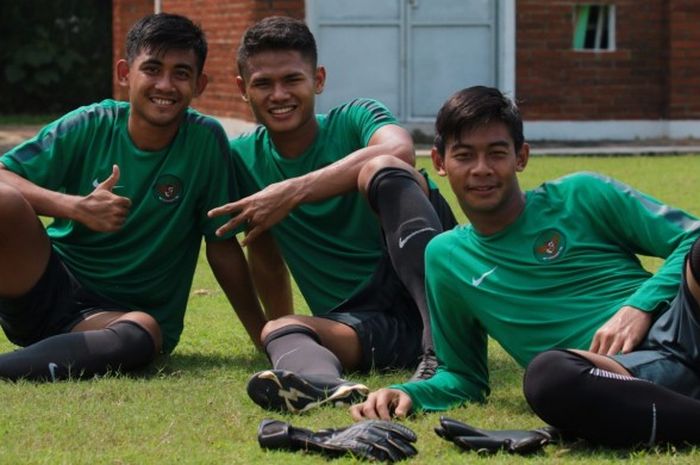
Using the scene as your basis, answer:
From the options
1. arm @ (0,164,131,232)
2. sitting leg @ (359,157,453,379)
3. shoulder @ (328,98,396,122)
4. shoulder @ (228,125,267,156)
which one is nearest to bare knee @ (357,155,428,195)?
sitting leg @ (359,157,453,379)

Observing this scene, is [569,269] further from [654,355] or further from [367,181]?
[367,181]

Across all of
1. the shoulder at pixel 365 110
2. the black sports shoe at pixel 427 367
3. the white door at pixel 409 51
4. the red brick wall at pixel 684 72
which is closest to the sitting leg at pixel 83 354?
the black sports shoe at pixel 427 367

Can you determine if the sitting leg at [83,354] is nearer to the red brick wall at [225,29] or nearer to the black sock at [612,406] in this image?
the black sock at [612,406]

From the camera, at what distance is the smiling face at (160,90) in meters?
5.93

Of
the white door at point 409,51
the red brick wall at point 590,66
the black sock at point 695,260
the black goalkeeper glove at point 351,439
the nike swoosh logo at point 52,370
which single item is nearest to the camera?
the black goalkeeper glove at point 351,439

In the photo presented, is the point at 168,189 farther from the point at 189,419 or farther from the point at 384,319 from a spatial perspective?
the point at 189,419

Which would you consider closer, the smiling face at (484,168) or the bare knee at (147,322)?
the smiling face at (484,168)

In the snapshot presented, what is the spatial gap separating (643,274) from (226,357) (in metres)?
1.91

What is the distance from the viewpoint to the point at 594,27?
18.3m

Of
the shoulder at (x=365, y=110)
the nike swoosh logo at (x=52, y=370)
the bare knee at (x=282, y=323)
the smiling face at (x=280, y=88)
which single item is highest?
the smiling face at (x=280, y=88)

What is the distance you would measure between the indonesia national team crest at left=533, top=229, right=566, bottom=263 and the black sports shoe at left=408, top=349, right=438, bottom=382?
1.97ft

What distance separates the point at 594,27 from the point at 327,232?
12.8 meters

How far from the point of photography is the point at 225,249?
6.09 m

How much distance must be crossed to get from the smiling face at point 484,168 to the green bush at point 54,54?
19498 millimetres
